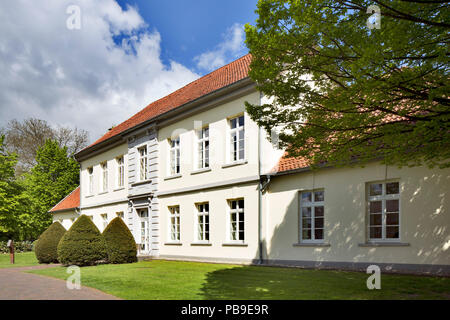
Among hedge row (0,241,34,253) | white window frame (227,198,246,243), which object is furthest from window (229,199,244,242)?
hedge row (0,241,34,253)

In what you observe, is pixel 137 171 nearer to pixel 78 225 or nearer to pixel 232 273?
pixel 78 225

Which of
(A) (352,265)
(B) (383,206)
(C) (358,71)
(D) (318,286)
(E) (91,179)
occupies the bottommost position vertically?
(A) (352,265)

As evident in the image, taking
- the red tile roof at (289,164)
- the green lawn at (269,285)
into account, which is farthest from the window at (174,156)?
the green lawn at (269,285)

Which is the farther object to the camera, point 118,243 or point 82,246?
point 118,243

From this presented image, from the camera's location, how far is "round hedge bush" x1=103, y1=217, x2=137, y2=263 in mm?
18453

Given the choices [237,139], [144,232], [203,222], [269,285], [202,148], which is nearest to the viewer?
[269,285]

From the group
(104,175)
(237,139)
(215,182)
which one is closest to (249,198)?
(215,182)

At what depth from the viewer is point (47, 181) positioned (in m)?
43.2

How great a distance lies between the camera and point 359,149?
368 inches

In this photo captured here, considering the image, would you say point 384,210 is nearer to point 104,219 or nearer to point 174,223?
point 174,223

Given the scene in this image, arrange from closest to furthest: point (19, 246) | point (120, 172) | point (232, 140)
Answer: point (232, 140), point (120, 172), point (19, 246)

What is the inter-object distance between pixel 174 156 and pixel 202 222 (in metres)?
3.90

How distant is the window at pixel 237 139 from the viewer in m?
18.0
